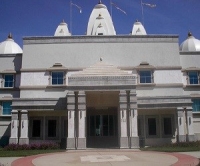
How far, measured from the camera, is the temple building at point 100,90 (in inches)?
998

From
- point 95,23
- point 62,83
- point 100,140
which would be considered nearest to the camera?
point 100,140

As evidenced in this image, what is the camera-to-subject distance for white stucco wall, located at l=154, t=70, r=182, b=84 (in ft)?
98.2

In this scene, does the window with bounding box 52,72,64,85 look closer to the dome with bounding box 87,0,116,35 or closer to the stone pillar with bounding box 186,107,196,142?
the dome with bounding box 87,0,116,35

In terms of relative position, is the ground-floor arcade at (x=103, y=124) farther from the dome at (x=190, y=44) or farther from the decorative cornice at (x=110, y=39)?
the dome at (x=190, y=44)

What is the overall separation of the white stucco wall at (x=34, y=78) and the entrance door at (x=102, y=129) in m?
6.42

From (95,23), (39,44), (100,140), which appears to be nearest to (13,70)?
(39,44)

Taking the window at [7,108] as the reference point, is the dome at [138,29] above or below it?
above

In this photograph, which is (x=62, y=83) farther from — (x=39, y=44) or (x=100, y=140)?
(x=100, y=140)

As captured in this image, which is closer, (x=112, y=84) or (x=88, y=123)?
(x=112, y=84)

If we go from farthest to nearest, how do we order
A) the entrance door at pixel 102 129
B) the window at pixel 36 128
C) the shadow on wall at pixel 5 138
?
the shadow on wall at pixel 5 138 < the window at pixel 36 128 < the entrance door at pixel 102 129

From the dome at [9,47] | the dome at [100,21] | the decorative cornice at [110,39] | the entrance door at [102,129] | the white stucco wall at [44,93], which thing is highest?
the dome at [100,21]

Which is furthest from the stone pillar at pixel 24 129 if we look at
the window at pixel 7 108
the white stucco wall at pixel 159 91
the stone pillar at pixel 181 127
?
the stone pillar at pixel 181 127

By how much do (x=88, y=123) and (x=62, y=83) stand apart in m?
5.38

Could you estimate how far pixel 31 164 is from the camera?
14.6m
